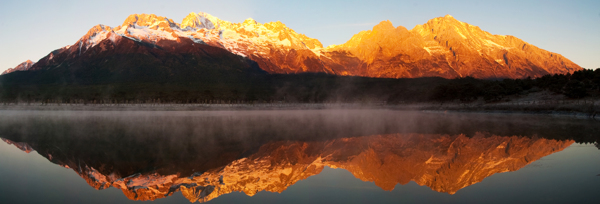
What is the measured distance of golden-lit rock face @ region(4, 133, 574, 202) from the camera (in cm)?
962

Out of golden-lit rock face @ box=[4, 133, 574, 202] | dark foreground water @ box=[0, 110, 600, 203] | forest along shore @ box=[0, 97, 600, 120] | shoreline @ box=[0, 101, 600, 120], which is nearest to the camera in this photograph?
dark foreground water @ box=[0, 110, 600, 203]

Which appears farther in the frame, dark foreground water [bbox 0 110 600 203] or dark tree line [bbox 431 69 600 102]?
dark tree line [bbox 431 69 600 102]

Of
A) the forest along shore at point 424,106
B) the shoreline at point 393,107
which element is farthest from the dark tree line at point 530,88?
the shoreline at point 393,107

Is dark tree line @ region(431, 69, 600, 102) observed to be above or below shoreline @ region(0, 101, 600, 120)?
above

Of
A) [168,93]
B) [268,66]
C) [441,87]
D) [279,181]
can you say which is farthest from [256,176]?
[268,66]

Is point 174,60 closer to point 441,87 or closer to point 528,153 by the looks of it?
point 441,87

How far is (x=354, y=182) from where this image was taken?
10.1 m

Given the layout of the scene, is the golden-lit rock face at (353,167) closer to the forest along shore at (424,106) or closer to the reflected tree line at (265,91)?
the forest along shore at (424,106)

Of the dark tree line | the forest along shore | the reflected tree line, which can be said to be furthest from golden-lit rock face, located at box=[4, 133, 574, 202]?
the reflected tree line

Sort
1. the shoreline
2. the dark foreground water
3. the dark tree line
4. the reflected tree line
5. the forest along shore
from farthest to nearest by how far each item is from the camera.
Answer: the reflected tree line < the dark tree line < the forest along shore < the shoreline < the dark foreground water

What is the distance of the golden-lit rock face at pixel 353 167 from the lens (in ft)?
31.6

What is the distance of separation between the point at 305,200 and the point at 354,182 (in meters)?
2.11

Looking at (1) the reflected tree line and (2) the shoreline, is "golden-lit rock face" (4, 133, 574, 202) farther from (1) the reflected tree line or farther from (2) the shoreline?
(1) the reflected tree line

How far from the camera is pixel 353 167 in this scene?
1201 centimetres
